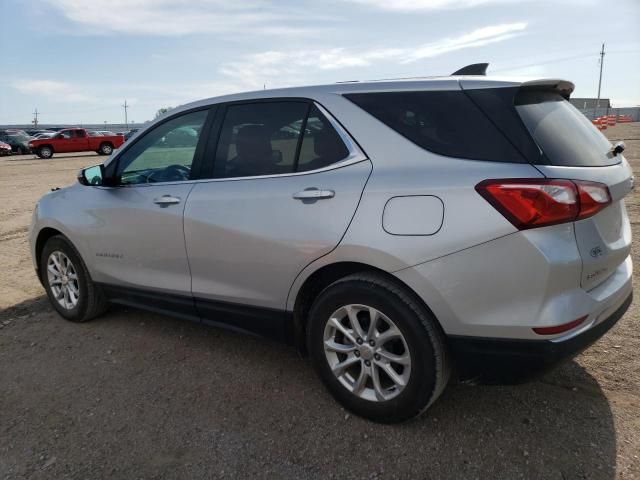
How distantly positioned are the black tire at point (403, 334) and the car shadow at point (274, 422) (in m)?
0.13

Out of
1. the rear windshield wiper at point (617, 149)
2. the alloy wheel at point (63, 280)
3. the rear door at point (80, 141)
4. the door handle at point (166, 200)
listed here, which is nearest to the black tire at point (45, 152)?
the rear door at point (80, 141)

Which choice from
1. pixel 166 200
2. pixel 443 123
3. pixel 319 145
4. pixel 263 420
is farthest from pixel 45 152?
pixel 443 123

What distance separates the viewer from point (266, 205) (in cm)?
293

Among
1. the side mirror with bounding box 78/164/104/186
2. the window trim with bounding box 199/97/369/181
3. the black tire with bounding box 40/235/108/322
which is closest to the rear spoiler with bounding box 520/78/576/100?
the window trim with bounding box 199/97/369/181

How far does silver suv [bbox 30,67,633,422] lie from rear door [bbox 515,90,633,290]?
1 cm

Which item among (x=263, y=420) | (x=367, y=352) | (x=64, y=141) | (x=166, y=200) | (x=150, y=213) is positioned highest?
(x=166, y=200)

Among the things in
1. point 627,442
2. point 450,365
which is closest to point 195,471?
point 450,365

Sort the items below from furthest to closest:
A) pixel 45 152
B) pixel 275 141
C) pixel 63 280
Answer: pixel 45 152, pixel 63 280, pixel 275 141

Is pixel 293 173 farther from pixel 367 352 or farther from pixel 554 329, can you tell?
pixel 554 329

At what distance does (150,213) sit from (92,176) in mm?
758

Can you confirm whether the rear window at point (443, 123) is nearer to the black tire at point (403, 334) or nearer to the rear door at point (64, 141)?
the black tire at point (403, 334)

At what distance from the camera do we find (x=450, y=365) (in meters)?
2.55

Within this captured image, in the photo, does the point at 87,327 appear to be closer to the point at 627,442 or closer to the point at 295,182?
the point at 295,182

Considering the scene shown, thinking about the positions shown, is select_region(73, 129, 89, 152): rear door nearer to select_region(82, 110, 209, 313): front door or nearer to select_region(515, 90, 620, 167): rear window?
select_region(82, 110, 209, 313): front door
